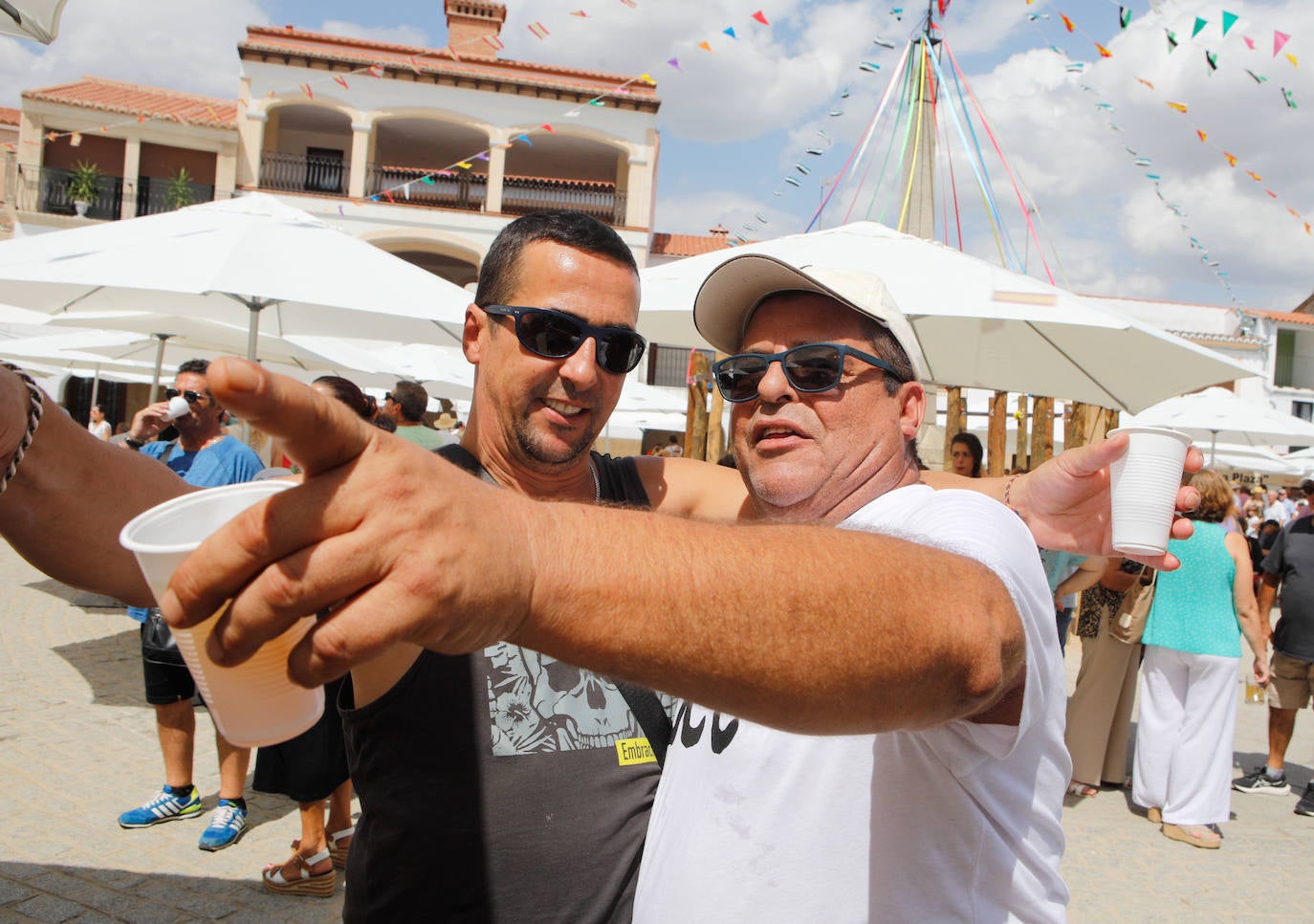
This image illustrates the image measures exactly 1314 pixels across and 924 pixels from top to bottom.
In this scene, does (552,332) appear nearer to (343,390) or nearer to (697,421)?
(343,390)

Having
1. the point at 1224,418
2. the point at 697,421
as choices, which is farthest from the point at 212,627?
the point at 1224,418

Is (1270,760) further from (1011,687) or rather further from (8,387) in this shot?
(8,387)

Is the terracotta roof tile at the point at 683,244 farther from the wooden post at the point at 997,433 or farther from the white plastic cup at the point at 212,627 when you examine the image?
the white plastic cup at the point at 212,627

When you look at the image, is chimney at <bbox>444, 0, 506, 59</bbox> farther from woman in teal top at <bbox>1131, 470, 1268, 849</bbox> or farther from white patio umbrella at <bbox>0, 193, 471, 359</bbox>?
woman in teal top at <bbox>1131, 470, 1268, 849</bbox>

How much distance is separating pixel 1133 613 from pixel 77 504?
6.32 meters

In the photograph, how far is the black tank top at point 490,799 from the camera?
168 centimetres

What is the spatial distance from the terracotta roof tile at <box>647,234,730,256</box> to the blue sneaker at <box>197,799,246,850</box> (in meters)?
23.5

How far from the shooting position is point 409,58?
79.9 ft

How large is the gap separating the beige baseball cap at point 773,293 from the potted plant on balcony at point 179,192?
25338mm

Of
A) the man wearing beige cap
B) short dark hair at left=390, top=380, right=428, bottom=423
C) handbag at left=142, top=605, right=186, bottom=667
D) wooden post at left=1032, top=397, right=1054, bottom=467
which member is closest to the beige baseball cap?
the man wearing beige cap

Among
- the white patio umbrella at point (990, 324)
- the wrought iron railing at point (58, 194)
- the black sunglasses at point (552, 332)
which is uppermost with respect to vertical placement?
the wrought iron railing at point (58, 194)

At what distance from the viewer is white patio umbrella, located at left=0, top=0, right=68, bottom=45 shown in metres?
2.85

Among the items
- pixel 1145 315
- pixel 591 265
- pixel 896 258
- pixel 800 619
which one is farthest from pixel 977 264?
pixel 1145 315

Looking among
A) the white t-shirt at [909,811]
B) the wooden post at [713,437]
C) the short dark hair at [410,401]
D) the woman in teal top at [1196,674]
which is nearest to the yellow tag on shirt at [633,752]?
the white t-shirt at [909,811]
